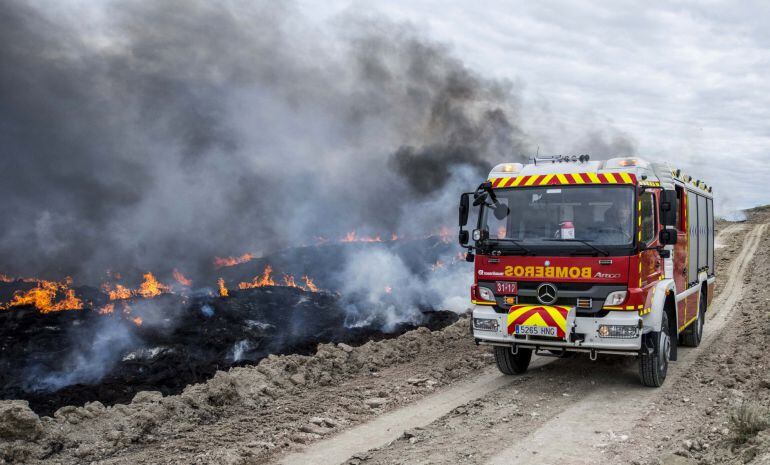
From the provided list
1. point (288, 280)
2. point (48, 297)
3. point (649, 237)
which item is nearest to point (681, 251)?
point (649, 237)

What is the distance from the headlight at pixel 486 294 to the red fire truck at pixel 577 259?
14mm

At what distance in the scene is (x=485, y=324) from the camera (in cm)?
773

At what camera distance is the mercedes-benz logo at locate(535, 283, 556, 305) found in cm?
732

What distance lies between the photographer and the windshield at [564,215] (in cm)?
727

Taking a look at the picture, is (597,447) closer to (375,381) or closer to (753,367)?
(375,381)

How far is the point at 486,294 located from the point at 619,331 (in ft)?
5.76

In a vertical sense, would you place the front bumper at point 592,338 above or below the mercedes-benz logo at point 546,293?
below

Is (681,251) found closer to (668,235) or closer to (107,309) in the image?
(668,235)

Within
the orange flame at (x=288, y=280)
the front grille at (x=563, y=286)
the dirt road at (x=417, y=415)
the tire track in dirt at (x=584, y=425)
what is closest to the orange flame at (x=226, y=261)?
the orange flame at (x=288, y=280)

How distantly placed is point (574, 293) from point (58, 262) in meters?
28.9

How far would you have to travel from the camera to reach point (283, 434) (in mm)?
6199

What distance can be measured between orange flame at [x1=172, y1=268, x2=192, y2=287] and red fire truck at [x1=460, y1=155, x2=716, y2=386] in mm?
23727

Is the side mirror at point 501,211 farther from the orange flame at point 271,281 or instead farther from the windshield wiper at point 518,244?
the orange flame at point 271,281

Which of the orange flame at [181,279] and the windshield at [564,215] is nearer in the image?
the windshield at [564,215]
